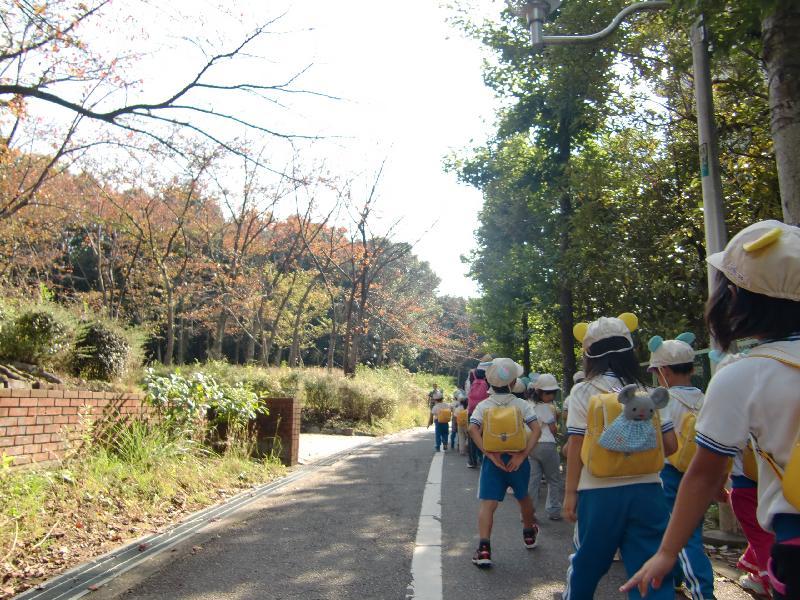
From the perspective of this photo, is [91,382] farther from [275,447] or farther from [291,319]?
[291,319]

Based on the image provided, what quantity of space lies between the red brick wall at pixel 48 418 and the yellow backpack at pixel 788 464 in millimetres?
6401

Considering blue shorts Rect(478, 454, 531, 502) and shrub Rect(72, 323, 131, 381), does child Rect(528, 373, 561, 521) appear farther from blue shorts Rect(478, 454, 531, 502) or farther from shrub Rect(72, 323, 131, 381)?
shrub Rect(72, 323, 131, 381)

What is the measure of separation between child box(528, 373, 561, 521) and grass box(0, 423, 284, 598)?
156 inches

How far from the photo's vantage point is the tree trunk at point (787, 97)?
5.71 m

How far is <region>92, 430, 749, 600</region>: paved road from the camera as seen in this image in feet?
15.7

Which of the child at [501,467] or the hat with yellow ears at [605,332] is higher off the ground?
the hat with yellow ears at [605,332]

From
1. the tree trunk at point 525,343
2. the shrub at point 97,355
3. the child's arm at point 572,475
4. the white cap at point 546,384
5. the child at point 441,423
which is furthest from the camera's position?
the tree trunk at point 525,343

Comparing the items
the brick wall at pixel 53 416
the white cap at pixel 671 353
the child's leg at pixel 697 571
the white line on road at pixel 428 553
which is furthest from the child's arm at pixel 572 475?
the brick wall at pixel 53 416

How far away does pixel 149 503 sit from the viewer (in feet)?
23.8

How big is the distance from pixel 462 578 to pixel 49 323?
648cm

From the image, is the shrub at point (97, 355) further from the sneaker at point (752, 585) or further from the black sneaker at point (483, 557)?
the sneaker at point (752, 585)

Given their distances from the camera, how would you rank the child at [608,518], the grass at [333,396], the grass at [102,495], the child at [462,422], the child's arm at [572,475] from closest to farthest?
the child at [608,518], the child's arm at [572,475], the grass at [102,495], the child at [462,422], the grass at [333,396]

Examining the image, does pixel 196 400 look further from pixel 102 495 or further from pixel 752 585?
pixel 752 585

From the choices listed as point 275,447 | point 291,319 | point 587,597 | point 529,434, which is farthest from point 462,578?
point 291,319
